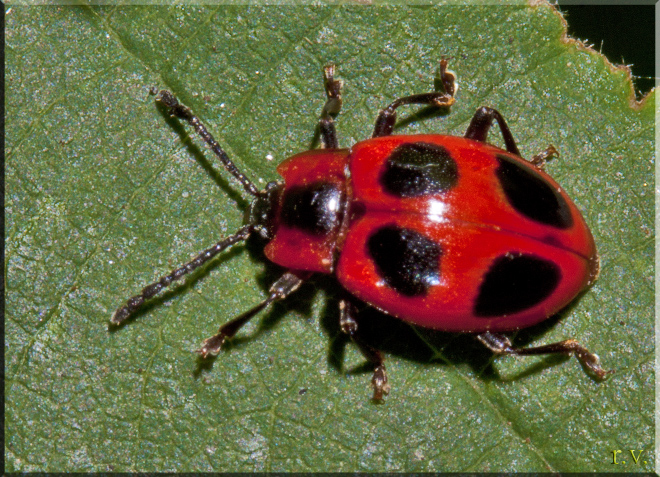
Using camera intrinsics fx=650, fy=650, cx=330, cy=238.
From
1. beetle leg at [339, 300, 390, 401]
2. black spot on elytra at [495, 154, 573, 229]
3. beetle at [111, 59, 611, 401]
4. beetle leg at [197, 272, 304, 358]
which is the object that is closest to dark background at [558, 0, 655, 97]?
beetle at [111, 59, 611, 401]

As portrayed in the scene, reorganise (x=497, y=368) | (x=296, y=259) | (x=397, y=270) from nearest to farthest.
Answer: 1. (x=397, y=270)
2. (x=296, y=259)
3. (x=497, y=368)

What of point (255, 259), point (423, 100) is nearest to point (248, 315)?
point (255, 259)

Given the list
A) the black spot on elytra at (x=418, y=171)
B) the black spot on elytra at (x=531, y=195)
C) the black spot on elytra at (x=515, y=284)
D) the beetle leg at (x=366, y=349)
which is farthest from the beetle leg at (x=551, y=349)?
the black spot on elytra at (x=418, y=171)

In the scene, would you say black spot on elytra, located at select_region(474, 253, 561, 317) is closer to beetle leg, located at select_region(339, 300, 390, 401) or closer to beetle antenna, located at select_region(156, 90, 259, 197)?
beetle leg, located at select_region(339, 300, 390, 401)

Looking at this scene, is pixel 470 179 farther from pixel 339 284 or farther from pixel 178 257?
pixel 178 257

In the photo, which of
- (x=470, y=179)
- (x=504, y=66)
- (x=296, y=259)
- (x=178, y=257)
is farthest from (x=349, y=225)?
(x=504, y=66)

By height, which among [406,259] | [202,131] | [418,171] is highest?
[202,131]

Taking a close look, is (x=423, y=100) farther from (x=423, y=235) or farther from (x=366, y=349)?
(x=366, y=349)
